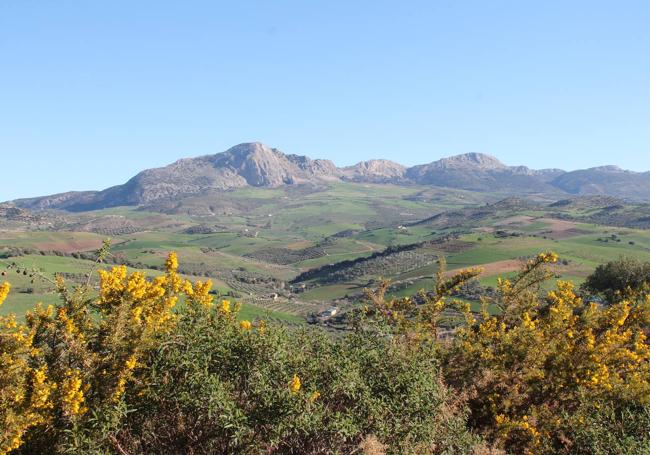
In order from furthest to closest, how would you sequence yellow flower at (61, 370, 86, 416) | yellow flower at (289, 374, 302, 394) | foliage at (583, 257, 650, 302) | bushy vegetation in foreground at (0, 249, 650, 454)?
foliage at (583, 257, 650, 302) < yellow flower at (289, 374, 302, 394) < bushy vegetation in foreground at (0, 249, 650, 454) < yellow flower at (61, 370, 86, 416)

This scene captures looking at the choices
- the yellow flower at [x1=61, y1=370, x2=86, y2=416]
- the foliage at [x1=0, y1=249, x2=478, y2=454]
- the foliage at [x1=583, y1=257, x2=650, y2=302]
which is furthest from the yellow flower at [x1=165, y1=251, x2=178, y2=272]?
the foliage at [x1=583, y1=257, x2=650, y2=302]

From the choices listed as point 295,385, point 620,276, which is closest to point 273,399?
point 295,385

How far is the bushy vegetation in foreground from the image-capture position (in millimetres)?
10414

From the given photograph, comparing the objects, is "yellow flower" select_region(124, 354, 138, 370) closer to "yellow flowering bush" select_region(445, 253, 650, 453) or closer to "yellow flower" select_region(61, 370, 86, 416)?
"yellow flower" select_region(61, 370, 86, 416)

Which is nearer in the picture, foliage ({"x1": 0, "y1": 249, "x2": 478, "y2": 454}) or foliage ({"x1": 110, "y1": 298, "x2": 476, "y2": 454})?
foliage ({"x1": 0, "y1": 249, "x2": 478, "y2": 454})

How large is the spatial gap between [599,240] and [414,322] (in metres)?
175

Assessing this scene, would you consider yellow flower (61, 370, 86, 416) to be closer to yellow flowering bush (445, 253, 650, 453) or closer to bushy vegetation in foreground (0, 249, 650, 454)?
bushy vegetation in foreground (0, 249, 650, 454)

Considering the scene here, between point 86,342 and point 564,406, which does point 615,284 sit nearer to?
point 564,406

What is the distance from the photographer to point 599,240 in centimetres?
16888

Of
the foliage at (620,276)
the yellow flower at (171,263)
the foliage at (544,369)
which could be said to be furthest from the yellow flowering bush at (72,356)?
the foliage at (620,276)

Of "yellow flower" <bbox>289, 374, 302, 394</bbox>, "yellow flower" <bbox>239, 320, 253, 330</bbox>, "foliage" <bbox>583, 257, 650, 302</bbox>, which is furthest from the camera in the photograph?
"foliage" <bbox>583, 257, 650, 302</bbox>

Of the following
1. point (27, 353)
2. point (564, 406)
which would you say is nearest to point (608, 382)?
point (564, 406)

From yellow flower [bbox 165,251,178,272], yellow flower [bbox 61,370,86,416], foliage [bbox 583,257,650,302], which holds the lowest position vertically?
foliage [bbox 583,257,650,302]

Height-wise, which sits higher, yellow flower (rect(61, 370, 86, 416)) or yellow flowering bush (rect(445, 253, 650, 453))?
yellow flower (rect(61, 370, 86, 416))
